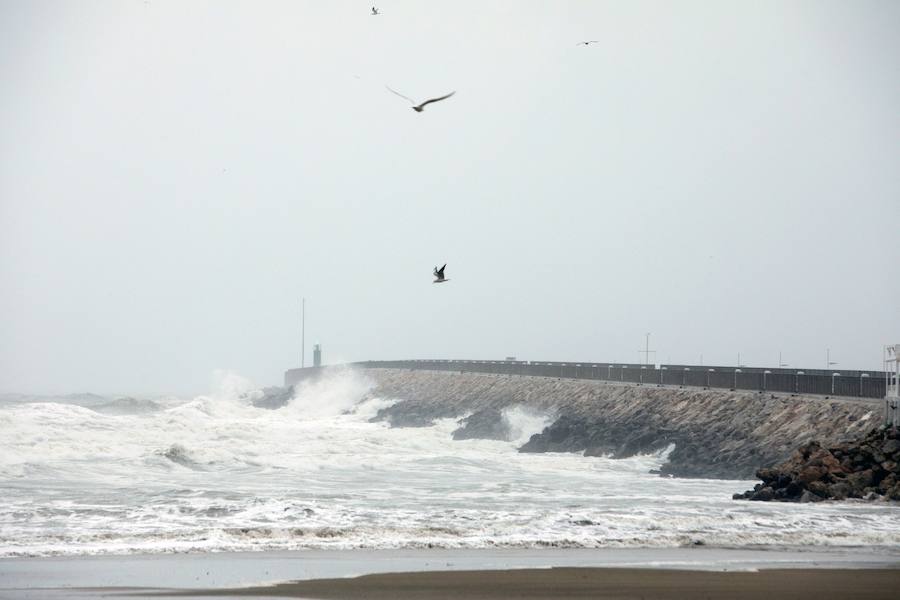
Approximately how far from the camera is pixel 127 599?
1138 centimetres

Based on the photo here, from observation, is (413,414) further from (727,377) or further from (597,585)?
(597,585)

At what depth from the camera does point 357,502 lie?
1997 cm

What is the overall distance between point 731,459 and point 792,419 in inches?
85.6

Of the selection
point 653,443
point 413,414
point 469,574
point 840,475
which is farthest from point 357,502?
point 413,414

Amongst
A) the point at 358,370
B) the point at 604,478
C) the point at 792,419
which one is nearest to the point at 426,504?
the point at 604,478

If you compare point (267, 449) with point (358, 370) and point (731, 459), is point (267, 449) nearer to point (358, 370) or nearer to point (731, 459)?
point (731, 459)

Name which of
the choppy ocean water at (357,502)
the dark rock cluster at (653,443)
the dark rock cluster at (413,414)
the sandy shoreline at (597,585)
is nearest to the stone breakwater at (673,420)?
the dark rock cluster at (653,443)

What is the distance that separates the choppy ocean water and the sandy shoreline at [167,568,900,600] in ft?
7.55

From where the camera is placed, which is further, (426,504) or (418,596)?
(426,504)

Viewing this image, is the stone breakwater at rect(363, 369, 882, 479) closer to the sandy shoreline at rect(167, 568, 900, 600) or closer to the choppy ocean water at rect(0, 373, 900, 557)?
the choppy ocean water at rect(0, 373, 900, 557)

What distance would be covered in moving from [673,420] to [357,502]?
16.4 meters

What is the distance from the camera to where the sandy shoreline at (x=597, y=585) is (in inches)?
463

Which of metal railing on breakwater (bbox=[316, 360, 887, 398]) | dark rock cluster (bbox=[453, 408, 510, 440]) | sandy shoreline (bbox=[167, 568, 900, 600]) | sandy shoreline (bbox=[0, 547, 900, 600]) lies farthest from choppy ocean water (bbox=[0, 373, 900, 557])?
dark rock cluster (bbox=[453, 408, 510, 440])

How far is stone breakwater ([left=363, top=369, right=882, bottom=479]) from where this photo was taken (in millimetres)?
26781
